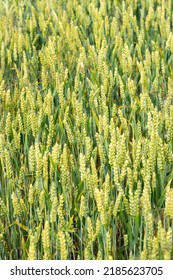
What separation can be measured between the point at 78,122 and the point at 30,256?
57 centimetres

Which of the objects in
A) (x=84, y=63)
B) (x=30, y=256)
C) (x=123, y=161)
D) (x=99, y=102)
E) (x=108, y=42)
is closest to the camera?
(x=30, y=256)

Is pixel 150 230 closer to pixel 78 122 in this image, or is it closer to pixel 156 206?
pixel 156 206

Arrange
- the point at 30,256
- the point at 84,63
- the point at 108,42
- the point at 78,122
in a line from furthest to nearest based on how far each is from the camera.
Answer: the point at 108,42, the point at 84,63, the point at 78,122, the point at 30,256

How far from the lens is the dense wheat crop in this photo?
49.9 inches

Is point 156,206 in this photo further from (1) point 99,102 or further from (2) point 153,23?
(2) point 153,23

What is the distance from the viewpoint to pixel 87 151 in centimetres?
143

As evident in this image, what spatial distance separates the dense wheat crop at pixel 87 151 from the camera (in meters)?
1.27

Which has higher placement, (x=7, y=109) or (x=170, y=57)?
(x=170, y=57)

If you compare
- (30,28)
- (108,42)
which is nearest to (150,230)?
(108,42)

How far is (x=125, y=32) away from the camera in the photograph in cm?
260

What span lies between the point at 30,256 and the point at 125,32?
1674 millimetres
